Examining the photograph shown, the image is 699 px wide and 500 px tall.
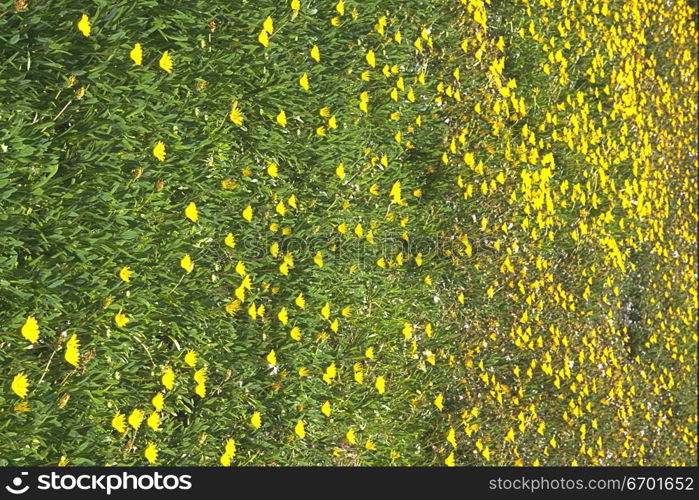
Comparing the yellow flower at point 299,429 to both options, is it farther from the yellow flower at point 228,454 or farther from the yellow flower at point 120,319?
the yellow flower at point 120,319

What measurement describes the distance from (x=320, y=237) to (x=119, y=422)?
43.4 inches

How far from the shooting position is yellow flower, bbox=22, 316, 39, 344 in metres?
2.06

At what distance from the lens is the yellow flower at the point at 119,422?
2.33m

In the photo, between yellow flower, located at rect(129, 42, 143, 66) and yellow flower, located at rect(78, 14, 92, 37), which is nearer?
yellow flower, located at rect(78, 14, 92, 37)

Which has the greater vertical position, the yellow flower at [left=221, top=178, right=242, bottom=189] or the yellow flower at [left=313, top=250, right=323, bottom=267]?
the yellow flower at [left=221, top=178, right=242, bottom=189]

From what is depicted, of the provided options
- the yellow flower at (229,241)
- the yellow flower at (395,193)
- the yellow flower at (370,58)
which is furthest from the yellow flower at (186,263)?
the yellow flower at (370,58)

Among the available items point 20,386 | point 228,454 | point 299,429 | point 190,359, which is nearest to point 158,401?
point 190,359

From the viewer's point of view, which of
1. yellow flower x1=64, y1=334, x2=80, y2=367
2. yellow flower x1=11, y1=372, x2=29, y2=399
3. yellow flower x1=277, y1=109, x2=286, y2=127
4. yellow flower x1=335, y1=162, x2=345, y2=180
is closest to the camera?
yellow flower x1=11, y1=372, x2=29, y2=399

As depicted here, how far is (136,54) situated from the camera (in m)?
2.41

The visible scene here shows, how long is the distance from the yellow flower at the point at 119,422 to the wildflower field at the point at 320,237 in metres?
0.03

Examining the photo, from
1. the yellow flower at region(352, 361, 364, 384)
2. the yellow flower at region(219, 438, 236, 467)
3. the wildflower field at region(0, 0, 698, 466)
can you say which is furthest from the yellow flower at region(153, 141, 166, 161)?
the yellow flower at region(352, 361, 364, 384)

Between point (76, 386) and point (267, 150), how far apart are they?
112 centimetres

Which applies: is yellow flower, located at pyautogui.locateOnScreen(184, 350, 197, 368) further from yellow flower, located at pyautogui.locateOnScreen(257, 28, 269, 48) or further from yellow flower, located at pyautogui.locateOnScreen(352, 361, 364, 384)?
yellow flower, located at pyautogui.locateOnScreen(257, 28, 269, 48)

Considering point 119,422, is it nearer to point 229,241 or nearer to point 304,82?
point 229,241
